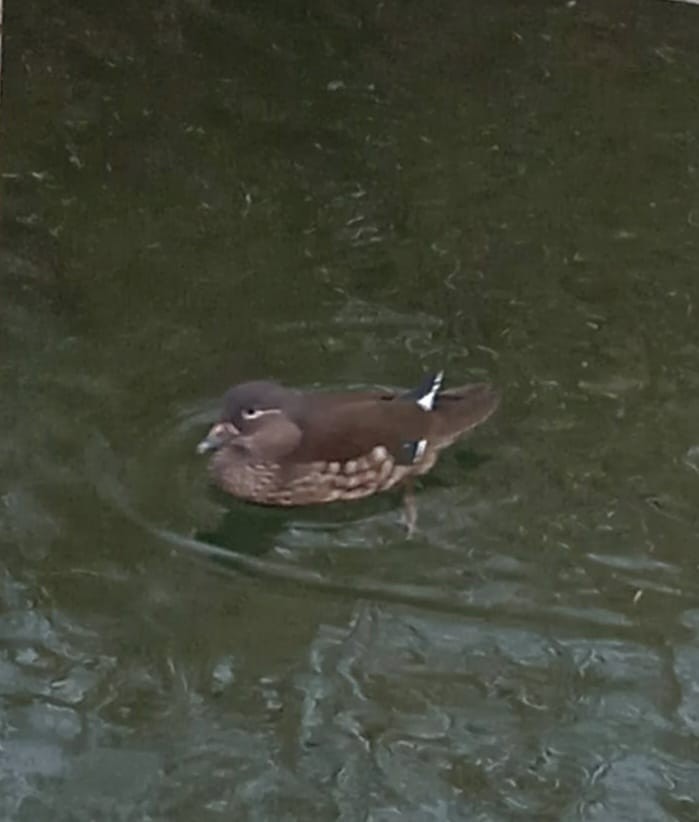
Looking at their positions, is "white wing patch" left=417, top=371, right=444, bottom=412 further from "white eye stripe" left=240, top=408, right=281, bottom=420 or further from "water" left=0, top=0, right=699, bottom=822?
"white eye stripe" left=240, top=408, right=281, bottom=420

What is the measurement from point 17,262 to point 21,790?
1908mm

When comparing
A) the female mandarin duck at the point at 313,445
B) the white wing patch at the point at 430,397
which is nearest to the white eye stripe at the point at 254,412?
the female mandarin duck at the point at 313,445

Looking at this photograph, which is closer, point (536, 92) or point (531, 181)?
point (531, 181)

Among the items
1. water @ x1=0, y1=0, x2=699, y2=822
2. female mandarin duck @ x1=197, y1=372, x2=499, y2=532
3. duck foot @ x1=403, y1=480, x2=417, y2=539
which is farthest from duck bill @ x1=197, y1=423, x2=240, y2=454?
duck foot @ x1=403, y1=480, x2=417, y2=539

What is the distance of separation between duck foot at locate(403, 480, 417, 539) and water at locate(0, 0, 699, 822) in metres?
0.02

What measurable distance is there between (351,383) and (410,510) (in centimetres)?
49

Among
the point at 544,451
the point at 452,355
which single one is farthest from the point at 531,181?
the point at 544,451

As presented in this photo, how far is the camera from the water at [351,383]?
3.37 m

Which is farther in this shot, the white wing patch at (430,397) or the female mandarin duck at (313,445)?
the white wing patch at (430,397)

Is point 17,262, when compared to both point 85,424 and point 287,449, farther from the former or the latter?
point 287,449

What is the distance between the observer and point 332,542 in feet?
12.8

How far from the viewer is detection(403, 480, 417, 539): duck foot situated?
12.9 feet

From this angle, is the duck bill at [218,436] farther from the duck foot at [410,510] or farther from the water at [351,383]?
the duck foot at [410,510]

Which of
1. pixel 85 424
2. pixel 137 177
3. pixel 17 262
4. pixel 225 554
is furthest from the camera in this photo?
pixel 137 177
